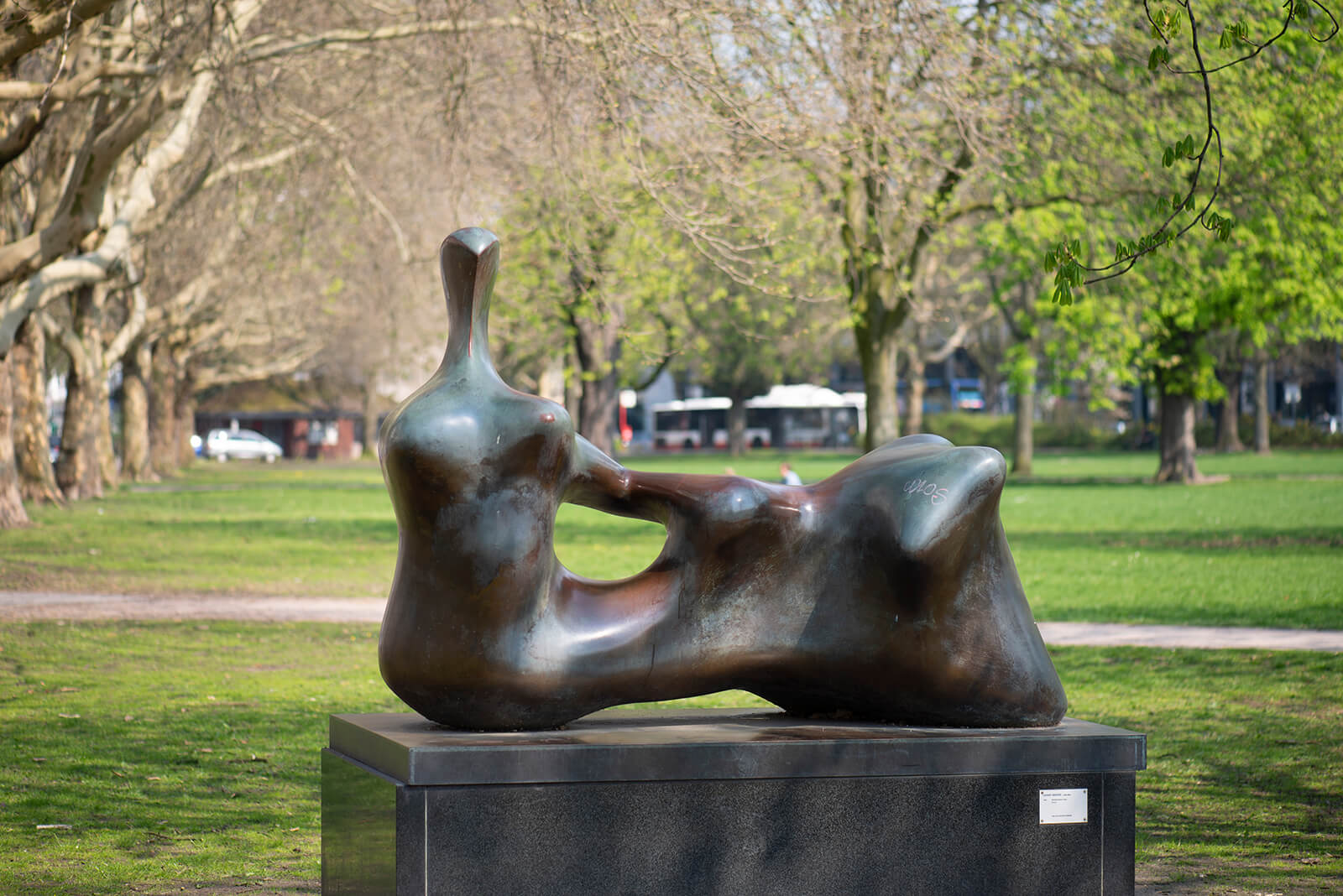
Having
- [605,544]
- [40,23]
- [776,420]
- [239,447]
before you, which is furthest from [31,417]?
[776,420]

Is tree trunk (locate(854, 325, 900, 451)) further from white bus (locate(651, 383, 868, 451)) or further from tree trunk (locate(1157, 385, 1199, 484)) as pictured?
white bus (locate(651, 383, 868, 451))

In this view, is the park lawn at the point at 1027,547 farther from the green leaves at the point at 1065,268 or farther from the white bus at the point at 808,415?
the white bus at the point at 808,415

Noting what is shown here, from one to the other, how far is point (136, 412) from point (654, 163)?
98.1ft

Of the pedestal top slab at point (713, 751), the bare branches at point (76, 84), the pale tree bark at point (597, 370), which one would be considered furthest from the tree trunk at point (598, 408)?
the pedestal top slab at point (713, 751)

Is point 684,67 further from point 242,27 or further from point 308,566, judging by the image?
point 308,566

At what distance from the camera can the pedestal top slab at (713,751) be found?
468 cm

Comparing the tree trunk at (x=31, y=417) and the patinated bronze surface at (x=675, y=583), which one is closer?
the patinated bronze surface at (x=675, y=583)

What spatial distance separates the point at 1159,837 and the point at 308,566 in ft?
47.5

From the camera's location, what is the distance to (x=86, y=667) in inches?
473

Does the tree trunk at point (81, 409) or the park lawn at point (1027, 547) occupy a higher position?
the tree trunk at point (81, 409)

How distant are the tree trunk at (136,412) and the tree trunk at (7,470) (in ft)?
54.5

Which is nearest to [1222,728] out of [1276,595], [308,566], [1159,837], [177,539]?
[1159,837]

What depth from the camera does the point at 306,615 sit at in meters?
15.2

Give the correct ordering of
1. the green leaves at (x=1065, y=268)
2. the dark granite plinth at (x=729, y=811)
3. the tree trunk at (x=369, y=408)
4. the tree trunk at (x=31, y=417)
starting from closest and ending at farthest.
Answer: the dark granite plinth at (x=729, y=811)
the green leaves at (x=1065, y=268)
the tree trunk at (x=31, y=417)
the tree trunk at (x=369, y=408)
